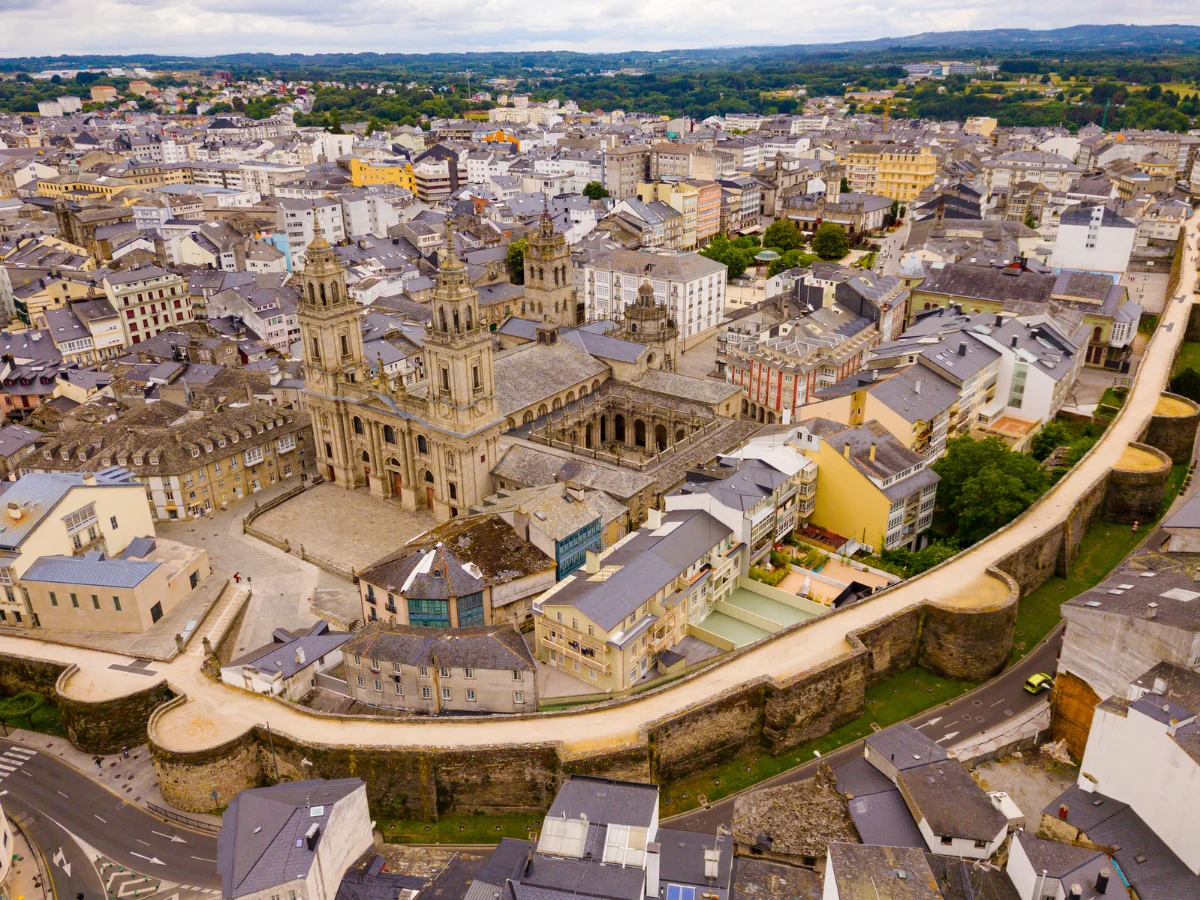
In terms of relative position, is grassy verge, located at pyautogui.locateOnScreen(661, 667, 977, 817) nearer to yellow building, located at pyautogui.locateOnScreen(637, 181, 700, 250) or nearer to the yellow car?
the yellow car

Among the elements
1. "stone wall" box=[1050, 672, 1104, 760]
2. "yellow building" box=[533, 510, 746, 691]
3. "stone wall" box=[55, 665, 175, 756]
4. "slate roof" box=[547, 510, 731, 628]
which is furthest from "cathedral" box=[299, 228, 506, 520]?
"stone wall" box=[1050, 672, 1104, 760]

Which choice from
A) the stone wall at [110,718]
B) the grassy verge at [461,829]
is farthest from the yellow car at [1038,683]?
the stone wall at [110,718]

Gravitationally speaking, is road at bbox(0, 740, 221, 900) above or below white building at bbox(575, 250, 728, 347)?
below

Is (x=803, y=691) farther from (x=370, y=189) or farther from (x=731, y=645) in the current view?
(x=370, y=189)

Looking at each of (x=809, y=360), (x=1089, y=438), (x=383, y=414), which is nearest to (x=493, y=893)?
(x=383, y=414)

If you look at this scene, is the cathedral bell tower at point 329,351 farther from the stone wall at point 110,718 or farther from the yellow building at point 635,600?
the yellow building at point 635,600

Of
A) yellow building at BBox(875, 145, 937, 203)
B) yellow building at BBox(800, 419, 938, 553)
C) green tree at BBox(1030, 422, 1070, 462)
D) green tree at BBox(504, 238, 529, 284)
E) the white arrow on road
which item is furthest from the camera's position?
yellow building at BBox(875, 145, 937, 203)
